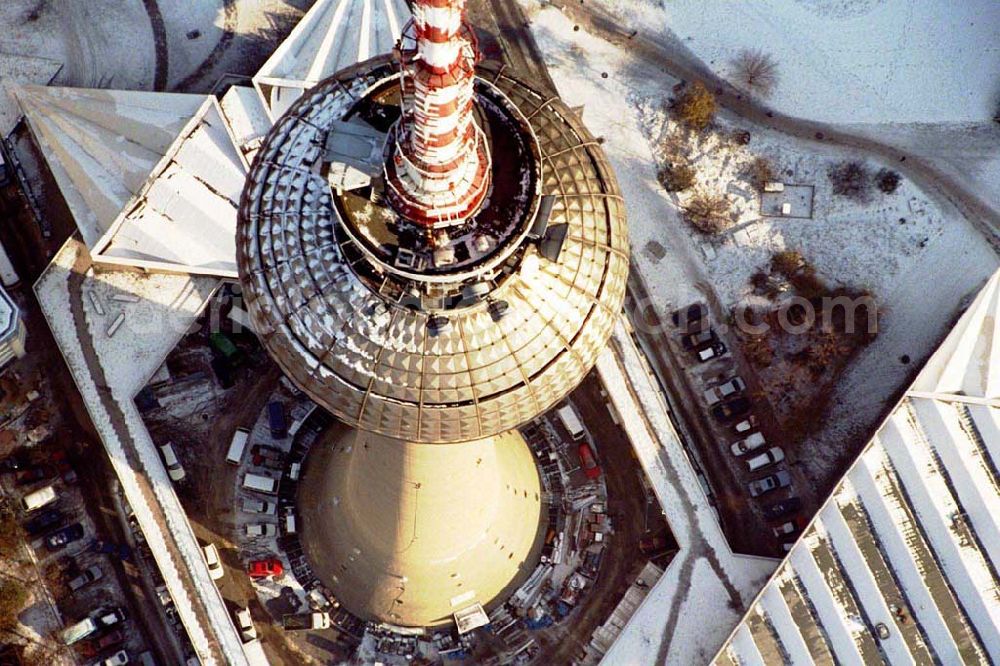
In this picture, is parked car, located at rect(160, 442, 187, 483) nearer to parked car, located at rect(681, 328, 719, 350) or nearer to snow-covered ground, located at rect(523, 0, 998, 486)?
snow-covered ground, located at rect(523, 0, 998, 486)

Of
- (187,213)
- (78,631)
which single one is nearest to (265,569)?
(78,631)

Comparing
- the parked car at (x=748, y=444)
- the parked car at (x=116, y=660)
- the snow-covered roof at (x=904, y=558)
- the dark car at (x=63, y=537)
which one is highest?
the dark car at (x=63, y=537)

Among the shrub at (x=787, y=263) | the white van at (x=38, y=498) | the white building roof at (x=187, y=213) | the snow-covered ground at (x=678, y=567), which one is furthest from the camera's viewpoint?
the shrub at (x=787, y=263)

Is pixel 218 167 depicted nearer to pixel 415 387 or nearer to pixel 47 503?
pixel 47 503

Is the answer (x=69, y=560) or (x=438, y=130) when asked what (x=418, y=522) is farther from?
(x=69, y=560)

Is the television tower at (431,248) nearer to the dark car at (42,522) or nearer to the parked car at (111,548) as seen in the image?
the parked car at (111,548)

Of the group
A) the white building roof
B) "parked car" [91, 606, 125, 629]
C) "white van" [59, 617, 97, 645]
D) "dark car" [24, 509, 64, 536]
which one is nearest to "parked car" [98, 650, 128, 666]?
"parked car" [91, 606, 125, 629]

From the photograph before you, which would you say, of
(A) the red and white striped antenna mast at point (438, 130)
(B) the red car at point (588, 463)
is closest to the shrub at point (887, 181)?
(B) the red car at point (588, 463)
